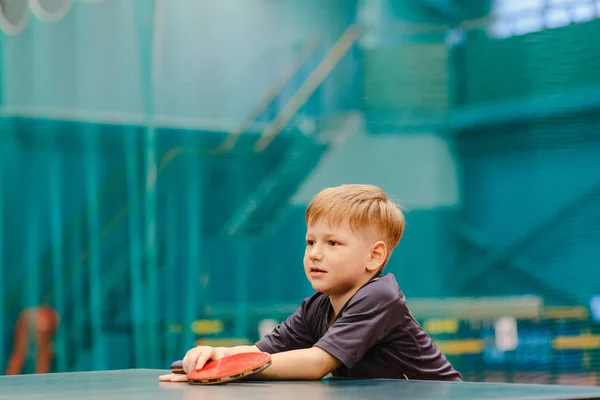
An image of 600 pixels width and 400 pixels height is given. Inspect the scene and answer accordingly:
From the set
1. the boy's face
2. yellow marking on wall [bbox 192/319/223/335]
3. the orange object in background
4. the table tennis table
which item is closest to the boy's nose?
the boy's face

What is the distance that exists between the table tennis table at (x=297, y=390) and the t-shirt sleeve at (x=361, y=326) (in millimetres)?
53

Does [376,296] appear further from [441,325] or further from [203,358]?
[441,325]

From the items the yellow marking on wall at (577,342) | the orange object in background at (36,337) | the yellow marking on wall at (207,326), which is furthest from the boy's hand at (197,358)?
the yellow marking on wall at (577,342)

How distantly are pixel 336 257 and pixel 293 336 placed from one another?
25cm

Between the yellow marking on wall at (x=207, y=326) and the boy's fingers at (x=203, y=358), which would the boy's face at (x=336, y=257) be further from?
the yellow marking on wall at (x=207, y=326)

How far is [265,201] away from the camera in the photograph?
481 cm

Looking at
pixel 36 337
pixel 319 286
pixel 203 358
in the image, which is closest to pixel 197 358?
pixel 203 358

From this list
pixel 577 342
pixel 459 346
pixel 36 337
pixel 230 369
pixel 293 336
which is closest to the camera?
pixel 230 369

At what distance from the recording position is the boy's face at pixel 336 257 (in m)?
1.64

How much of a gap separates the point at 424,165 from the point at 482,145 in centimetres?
35

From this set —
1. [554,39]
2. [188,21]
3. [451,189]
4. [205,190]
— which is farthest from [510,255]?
[188,21]

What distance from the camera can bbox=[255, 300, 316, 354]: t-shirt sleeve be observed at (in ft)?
5.91

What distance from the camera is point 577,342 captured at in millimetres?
4500

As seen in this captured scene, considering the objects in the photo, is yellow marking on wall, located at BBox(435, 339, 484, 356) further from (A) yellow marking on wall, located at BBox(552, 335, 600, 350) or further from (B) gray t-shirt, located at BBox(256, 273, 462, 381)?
(B) gray t-shirt, located at BBox(256, 273, 462, 381)
